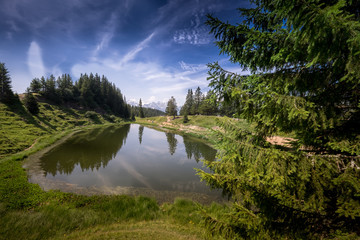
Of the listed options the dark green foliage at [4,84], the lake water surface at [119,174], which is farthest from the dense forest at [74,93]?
the lake water surface at [119,174]

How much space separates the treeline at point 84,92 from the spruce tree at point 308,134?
80049 millimetres

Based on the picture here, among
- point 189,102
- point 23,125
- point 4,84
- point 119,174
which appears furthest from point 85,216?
point 189,102

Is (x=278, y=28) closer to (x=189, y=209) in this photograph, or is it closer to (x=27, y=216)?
(x=189, y=209)

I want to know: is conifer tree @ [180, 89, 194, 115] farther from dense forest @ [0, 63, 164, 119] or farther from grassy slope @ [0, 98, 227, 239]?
grassy slope @ [0, 98, 227, 239]

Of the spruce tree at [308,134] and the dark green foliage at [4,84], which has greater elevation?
the dark green foliage at [4,84]

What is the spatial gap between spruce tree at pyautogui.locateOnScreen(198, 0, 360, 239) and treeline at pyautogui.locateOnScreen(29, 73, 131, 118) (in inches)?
3152

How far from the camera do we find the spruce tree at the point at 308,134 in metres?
2.21

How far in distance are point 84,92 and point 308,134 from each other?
9192 centimetres

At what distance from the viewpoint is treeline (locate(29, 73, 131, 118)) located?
58375 millimetres

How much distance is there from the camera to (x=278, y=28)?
3430 millimetres

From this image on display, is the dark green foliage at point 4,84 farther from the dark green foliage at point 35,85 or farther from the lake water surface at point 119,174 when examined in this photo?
the lake water surface at point 119,174

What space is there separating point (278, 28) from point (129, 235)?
1052cm

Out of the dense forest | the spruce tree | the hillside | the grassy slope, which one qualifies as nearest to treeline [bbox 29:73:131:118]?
the dense forest

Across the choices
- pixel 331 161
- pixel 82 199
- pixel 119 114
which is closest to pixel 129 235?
pixel 82 199
